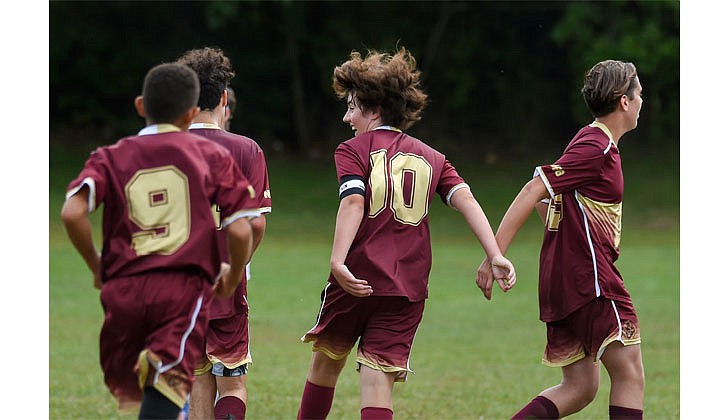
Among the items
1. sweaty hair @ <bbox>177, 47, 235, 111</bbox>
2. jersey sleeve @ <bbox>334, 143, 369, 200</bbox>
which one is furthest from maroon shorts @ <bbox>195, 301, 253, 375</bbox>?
sweaty hair @ <bbox>177, 47, 235, 111</bbox>

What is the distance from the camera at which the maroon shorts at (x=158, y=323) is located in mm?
3645

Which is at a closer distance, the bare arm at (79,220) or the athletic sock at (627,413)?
the bare arm at (79,220)

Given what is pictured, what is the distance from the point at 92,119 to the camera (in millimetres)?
24297

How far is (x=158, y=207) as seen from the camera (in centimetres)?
368

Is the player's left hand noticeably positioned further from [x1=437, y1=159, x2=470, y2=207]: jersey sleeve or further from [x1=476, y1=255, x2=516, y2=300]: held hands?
[x1=437, y1=159, x2=470, y2=207]: jersey sleeve

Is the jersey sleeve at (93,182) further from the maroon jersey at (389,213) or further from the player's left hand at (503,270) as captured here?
the player's left hand at (503,270)

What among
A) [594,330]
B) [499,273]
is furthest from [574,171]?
[594,330]

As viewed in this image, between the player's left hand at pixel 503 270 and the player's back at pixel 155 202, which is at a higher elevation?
the player's back at pixel 155 202

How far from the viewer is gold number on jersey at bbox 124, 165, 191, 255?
367 centimetres

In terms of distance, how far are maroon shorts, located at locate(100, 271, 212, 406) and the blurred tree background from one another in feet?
66.1

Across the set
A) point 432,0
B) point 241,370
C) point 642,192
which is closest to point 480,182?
point 642,192

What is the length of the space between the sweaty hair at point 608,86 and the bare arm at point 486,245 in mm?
732

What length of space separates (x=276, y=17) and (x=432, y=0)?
3.72 metres

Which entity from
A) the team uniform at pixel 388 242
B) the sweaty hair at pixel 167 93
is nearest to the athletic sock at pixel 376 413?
the team uniform at pixel 388 242
